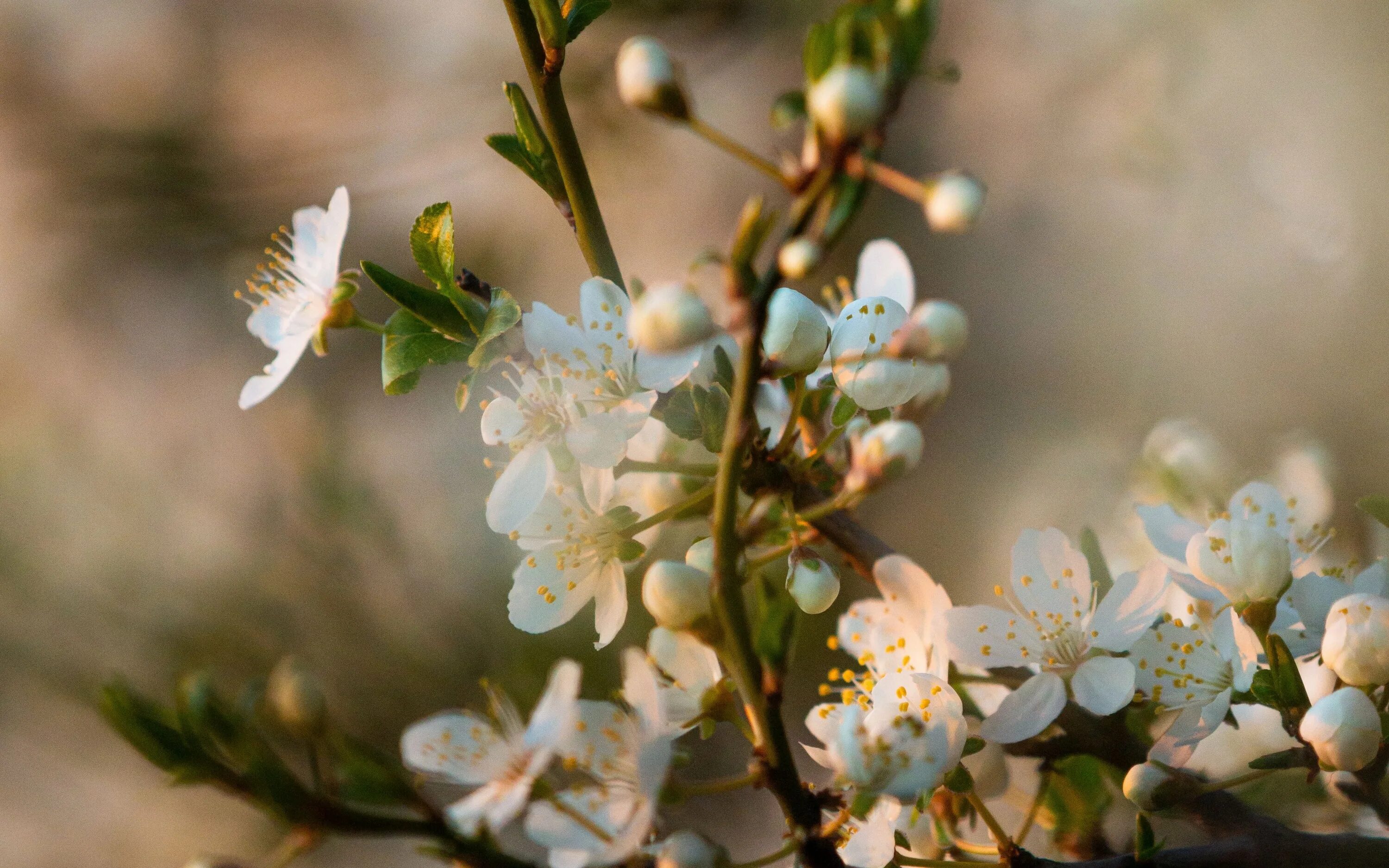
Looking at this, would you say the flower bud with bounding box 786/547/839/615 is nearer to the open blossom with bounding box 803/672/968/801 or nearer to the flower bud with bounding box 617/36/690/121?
the open blossom with bounding box 803/672/968/801

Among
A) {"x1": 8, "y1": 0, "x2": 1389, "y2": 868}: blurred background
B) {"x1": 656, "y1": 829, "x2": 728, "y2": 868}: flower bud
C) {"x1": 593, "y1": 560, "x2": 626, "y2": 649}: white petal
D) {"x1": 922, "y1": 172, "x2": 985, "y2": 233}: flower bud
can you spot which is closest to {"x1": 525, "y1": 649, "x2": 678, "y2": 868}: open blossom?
{"x1": 656, "y1": 829, "x2": 728, "y2": 868}: flower bud

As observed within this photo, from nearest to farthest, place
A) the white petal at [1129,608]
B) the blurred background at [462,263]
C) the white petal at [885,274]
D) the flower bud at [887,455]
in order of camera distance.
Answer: the flower bud at [887,455]
the white petal at [1129,608]
the white petal at [885,274]
the blurred background at [462,263]

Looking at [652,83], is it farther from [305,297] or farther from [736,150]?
[305,297]

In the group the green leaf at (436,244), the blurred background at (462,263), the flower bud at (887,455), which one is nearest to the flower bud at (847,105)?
the flower bud at (887,455)

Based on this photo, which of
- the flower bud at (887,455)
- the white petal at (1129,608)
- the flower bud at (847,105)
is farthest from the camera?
the white petal at (1129,608)

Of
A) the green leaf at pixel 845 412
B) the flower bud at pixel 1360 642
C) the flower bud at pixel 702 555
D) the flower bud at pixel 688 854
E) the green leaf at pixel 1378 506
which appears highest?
the green leaf at pixel 845 412

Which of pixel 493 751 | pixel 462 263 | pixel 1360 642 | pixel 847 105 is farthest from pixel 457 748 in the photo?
pixel 462 263

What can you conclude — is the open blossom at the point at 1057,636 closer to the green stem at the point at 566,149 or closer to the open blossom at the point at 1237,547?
the open blossom at the point at 1237,547

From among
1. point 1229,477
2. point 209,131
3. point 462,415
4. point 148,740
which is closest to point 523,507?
point 148,740
